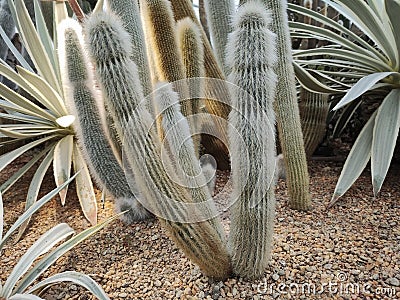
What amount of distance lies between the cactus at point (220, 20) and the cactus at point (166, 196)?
68 centimetres

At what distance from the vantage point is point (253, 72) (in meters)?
0.89

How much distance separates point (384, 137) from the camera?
1.35 metres

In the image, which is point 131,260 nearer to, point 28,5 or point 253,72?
point 253,72

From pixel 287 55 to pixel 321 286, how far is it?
2.24 feet

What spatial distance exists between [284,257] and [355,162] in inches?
18.7

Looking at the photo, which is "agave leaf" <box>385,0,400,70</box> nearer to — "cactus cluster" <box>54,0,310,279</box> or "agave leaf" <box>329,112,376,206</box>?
"agave leaf" <box>329,112,376,206</box>

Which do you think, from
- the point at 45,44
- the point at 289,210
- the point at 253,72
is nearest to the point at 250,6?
the point at 253,72

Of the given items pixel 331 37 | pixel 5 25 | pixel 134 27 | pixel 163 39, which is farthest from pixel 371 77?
pixel 5 25

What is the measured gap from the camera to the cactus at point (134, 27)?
4.29 feet

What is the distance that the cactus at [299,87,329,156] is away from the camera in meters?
1.62

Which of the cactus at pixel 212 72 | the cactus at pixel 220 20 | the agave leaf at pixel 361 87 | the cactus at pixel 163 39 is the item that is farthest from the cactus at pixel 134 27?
the agave leaf at pixel 361 87

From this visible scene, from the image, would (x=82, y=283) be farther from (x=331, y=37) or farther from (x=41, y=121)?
(x=331, y=37)

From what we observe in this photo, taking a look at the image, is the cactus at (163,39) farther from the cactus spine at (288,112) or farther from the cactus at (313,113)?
the cactus at (313,113)

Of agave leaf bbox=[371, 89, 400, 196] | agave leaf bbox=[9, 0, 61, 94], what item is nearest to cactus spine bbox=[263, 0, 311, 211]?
agave leaf bbox=[371, 89, 400, 196]
